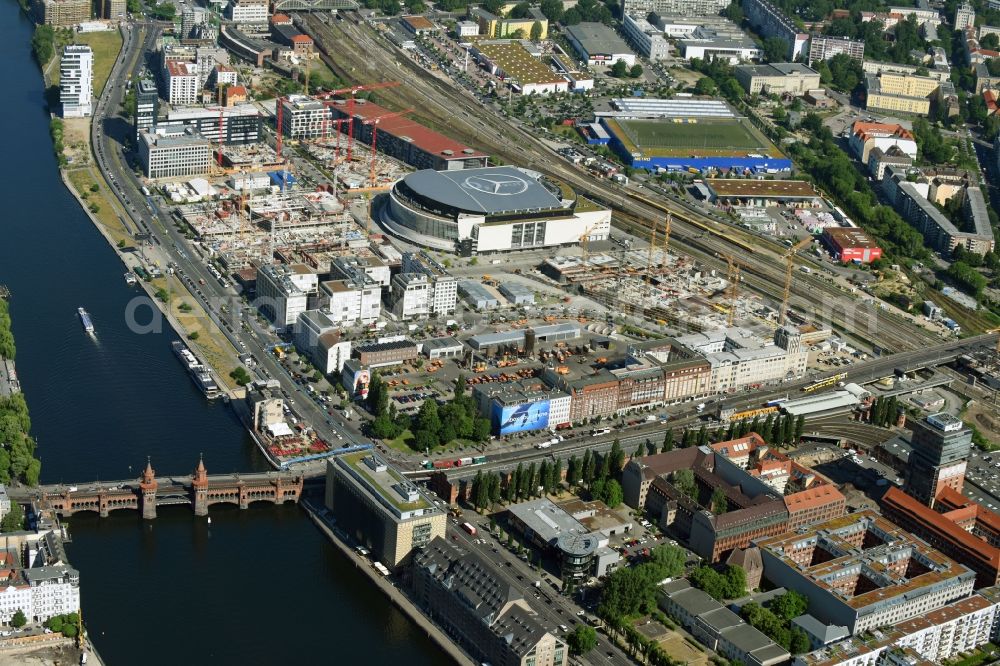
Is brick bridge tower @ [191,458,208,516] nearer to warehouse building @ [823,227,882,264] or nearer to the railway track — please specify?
the railway track

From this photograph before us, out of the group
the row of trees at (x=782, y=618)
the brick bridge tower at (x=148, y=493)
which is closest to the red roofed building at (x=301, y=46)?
the brick bridge tower at (x=148, y=493)

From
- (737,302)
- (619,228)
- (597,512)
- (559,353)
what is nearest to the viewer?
(597,512)

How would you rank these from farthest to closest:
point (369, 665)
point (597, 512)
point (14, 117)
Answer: point (14, 117), point (597, 512), point (369, 665)

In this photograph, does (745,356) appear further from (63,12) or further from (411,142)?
(63,12)

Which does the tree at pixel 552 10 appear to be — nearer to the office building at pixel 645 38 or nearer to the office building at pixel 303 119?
the office building at pixel 645 38

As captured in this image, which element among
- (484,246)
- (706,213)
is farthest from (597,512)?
(706,213)

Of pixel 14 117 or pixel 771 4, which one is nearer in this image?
pixel 14 117

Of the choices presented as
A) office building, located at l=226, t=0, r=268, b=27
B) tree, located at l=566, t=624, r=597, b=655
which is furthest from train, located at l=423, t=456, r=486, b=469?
office building, located at l=226, t=0, r=268, b=27

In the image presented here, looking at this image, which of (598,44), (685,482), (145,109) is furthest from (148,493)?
(598,44)

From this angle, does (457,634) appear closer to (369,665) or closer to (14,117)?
(369,665)
